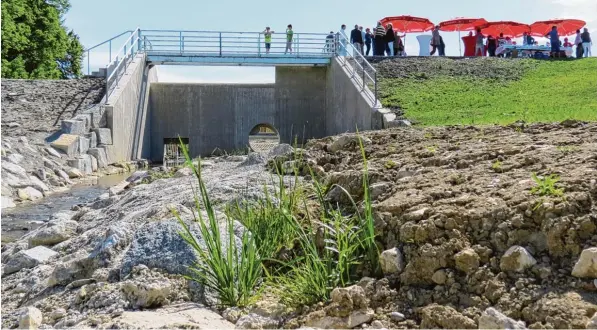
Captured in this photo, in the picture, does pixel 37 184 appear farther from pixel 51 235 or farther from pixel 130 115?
pixel 130 115

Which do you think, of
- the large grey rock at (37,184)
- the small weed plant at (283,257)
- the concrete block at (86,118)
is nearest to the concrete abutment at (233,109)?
the concrete block at (86,118)

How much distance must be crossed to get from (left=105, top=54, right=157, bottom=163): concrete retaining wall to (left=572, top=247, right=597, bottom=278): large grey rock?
55.3ft

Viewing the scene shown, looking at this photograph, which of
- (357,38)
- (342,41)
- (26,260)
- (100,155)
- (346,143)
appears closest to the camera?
(26,260)

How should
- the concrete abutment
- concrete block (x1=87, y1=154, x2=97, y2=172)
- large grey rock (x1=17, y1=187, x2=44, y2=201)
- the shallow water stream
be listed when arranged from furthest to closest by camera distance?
1. the concrete abutment
2. concrete block (x1=87, y1=154, x2=97, y2=172)
3. large grey rock (x1=17, y1=187, x2=44, y2=201)
4. the shallow water stream

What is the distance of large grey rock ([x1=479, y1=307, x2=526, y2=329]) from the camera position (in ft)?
9.09

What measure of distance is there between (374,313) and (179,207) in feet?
7.29

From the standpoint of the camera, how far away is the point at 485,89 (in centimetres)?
1920

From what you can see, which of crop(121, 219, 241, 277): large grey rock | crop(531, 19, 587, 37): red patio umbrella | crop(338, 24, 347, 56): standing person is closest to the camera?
crop(121, 219, 241, 277): large grey rock

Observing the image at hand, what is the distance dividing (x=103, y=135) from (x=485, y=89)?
1101cm

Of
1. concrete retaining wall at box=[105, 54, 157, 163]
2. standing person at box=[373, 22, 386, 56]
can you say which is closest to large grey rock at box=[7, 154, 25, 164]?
concrete retaining wall at box=[105, 54, 157, 163]

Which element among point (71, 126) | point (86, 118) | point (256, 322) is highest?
point (86, 118)

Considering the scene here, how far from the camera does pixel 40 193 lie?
43.1ft

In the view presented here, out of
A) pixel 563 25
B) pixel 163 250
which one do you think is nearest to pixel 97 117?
pixel 163 250

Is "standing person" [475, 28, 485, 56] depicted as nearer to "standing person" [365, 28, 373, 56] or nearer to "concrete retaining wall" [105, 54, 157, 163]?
"standing person" [365, 28, 373, 56]
